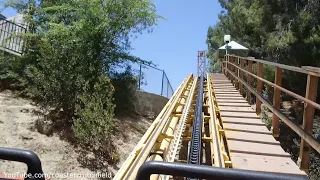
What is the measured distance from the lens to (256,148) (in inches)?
144

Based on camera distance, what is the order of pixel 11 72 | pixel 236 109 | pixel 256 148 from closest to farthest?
1. pixel 256 148
2. pixel 236 109
3. pixel 11 72

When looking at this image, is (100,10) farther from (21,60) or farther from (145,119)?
(145,119)

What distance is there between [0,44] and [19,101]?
2727 mm

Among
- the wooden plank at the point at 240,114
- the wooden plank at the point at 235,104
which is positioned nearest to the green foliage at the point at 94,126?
the wooden plank at the point at 235,104

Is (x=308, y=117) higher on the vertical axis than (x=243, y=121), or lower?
higher

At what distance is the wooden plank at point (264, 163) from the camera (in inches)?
118

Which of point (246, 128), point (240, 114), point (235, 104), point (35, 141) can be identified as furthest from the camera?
point (35, 141)

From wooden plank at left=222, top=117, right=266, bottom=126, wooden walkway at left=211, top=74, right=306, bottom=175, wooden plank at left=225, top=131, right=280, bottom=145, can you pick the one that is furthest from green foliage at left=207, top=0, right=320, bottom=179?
wooden plank at left=225, top=131, right=280, bottom=145

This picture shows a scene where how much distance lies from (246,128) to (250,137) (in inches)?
16.1

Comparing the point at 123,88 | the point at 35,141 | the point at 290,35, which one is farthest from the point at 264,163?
the point at 290,35

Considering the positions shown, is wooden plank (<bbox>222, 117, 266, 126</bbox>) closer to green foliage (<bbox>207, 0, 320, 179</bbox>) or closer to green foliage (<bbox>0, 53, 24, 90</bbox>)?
green foliage (<bbox>0, 53, 24, 90</bbox>)

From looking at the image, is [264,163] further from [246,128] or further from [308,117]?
[246,128]

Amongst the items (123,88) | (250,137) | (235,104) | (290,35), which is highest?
(290,35)

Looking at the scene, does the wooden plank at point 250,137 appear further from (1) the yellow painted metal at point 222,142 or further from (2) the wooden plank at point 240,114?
(2) the wooden plank at point 240,114
